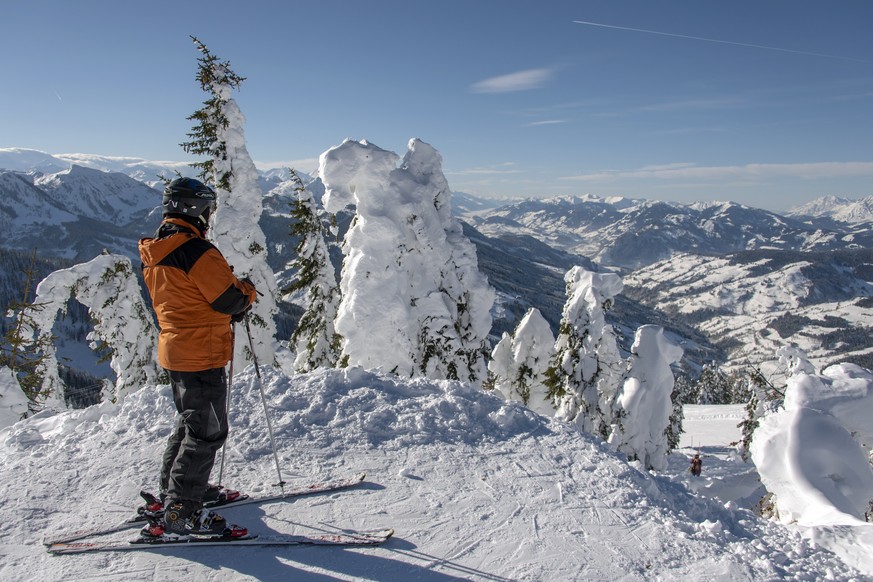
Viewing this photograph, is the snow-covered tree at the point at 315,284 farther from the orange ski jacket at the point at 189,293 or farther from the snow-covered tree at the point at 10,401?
the orange ski jacket at the point at 189,293

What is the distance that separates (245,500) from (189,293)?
226cm

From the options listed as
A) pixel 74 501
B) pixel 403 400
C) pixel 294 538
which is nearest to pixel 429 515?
pixel 294 538

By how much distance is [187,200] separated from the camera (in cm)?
439

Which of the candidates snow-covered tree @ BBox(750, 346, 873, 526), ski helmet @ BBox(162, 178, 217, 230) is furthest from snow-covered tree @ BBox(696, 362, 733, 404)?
ski helmet @ BBox(162, 178, 217, 230)

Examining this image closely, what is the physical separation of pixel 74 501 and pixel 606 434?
19.5 meters

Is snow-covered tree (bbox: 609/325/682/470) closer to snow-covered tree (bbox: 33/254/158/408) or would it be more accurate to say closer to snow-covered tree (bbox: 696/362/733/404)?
snow-covered tree (bbox: 33/254/158/408)

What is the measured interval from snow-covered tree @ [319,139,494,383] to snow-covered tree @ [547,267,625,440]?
4592mm

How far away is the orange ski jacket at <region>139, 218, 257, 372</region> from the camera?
4.23m

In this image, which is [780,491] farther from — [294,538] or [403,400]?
[294,538]

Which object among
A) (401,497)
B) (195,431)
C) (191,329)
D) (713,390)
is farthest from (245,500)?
(713,390)

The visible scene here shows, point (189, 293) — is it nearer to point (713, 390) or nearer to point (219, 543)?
point (219, 543)

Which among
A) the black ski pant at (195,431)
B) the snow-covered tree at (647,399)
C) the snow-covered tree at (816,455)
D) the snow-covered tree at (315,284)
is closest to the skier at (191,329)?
the black ski pant at (195,431)

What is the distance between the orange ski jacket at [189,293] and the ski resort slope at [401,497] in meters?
1.72

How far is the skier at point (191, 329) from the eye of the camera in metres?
4.25
